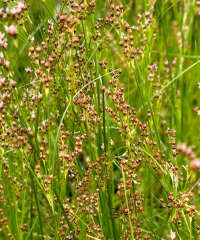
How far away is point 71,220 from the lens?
1.66 meters

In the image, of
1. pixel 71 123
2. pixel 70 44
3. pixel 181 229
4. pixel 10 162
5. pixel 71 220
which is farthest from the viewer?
pixel 10 162

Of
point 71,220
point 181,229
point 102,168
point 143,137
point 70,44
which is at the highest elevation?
point 70,44

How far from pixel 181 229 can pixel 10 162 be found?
88cm

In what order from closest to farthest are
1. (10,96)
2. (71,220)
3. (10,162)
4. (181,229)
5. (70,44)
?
(10,96) < (70,44) < (71,220) < (181,229) < (10,162)

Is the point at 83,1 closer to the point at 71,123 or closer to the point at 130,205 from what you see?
the point at 71,123

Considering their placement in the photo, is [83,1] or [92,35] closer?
[83,1]

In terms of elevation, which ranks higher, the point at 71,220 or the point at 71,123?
the point at 71,123

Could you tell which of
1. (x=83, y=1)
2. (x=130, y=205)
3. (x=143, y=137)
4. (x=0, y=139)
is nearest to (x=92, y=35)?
(x=83, y=1)

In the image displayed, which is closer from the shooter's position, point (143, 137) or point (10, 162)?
point (143, 137)

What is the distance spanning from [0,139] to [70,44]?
0.44 meters

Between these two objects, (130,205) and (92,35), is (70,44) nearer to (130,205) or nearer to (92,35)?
(92,35)

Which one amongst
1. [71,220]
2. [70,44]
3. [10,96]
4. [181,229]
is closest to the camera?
[10,96]

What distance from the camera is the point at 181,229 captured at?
1783mm

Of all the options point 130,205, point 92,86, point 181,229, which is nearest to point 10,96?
point 92,86
